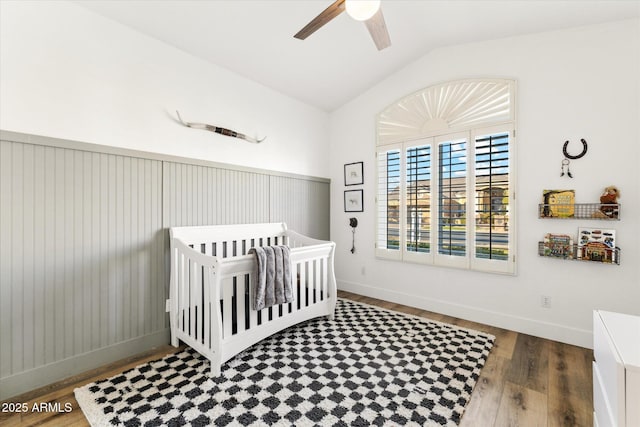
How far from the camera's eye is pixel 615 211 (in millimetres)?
2215

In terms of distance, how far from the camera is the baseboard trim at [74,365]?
1.73 m

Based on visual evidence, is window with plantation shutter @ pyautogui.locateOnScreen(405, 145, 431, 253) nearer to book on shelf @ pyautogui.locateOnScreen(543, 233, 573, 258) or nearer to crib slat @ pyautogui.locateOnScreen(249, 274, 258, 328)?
book on shelf @ pyautogui.locateOnScreen(543, 233, 573, 258)

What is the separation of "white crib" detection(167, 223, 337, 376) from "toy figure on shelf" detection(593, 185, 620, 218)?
225 centimetres

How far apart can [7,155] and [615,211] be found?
13.9 ft

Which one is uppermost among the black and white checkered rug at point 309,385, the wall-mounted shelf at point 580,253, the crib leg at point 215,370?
the wall-mounted shelf at point 580,253

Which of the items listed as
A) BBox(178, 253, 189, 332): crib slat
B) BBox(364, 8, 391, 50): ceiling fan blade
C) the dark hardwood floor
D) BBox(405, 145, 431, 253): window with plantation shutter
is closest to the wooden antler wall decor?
BBox(178, 253, 189, 332): crib slat

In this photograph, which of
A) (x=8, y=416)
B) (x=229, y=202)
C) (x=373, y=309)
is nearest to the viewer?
(x=8, y=416)

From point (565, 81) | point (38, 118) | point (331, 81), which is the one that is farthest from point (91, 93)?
point (565, 81)

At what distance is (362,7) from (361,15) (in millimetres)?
51

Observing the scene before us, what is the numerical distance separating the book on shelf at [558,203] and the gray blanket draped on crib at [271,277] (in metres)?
2.32

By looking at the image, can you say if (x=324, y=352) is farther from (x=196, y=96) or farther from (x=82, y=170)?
(x=196, y=96)

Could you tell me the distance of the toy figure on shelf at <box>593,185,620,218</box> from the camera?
221 cm

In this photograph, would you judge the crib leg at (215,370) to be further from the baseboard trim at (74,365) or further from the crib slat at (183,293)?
the baseboard trim at (74,365)

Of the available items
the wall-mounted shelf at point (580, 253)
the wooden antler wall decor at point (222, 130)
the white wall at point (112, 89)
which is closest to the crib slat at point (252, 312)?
the white wall at point (112, 89)
